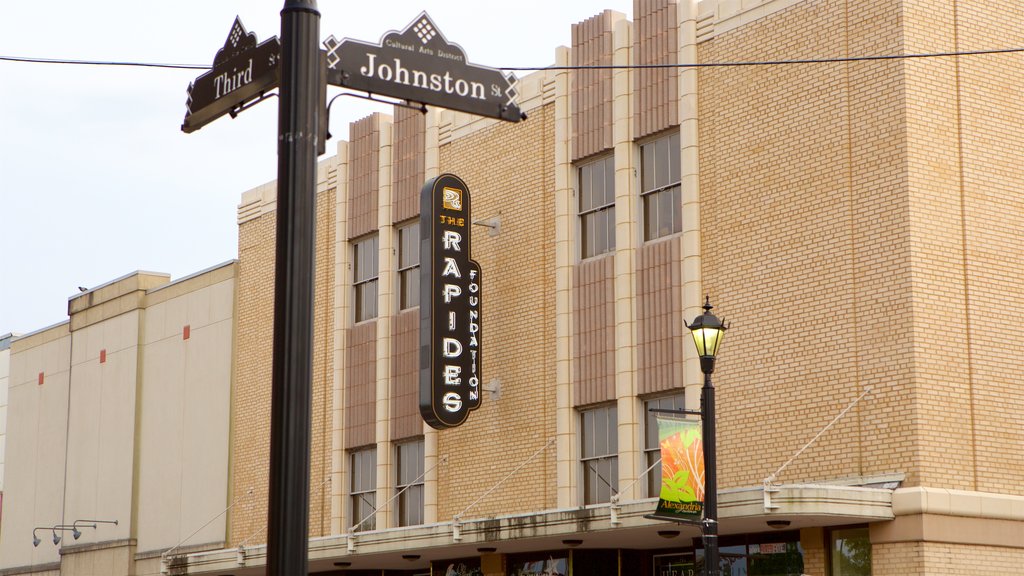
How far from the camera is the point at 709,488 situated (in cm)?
1569

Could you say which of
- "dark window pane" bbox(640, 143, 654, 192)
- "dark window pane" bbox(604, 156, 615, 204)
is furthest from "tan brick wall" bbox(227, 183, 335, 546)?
"dark window pane" bbox(640, 143, 654, 192)

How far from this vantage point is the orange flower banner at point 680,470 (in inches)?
677

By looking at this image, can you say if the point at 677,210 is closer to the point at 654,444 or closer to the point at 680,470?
the point at 654,444

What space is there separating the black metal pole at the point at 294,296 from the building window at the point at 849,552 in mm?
14854

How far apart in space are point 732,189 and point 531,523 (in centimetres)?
605

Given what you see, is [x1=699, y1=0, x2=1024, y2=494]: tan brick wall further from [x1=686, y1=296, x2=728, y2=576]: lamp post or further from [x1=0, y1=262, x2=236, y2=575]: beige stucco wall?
[x1=0, y1=262, x2=236, y2=575]: beige stucco wall

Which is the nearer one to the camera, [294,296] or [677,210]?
[294,296]

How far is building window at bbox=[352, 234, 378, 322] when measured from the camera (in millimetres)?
30250

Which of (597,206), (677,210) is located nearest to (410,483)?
(597,206)

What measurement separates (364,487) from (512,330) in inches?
217

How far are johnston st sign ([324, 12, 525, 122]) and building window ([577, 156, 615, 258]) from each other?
17.5 meters

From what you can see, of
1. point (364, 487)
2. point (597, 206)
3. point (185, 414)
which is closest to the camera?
point (597, 206)

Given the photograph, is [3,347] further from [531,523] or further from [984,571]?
[984,571]

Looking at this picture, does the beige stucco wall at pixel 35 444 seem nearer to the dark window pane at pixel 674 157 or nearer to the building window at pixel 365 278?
the building window at pixel 365 278
